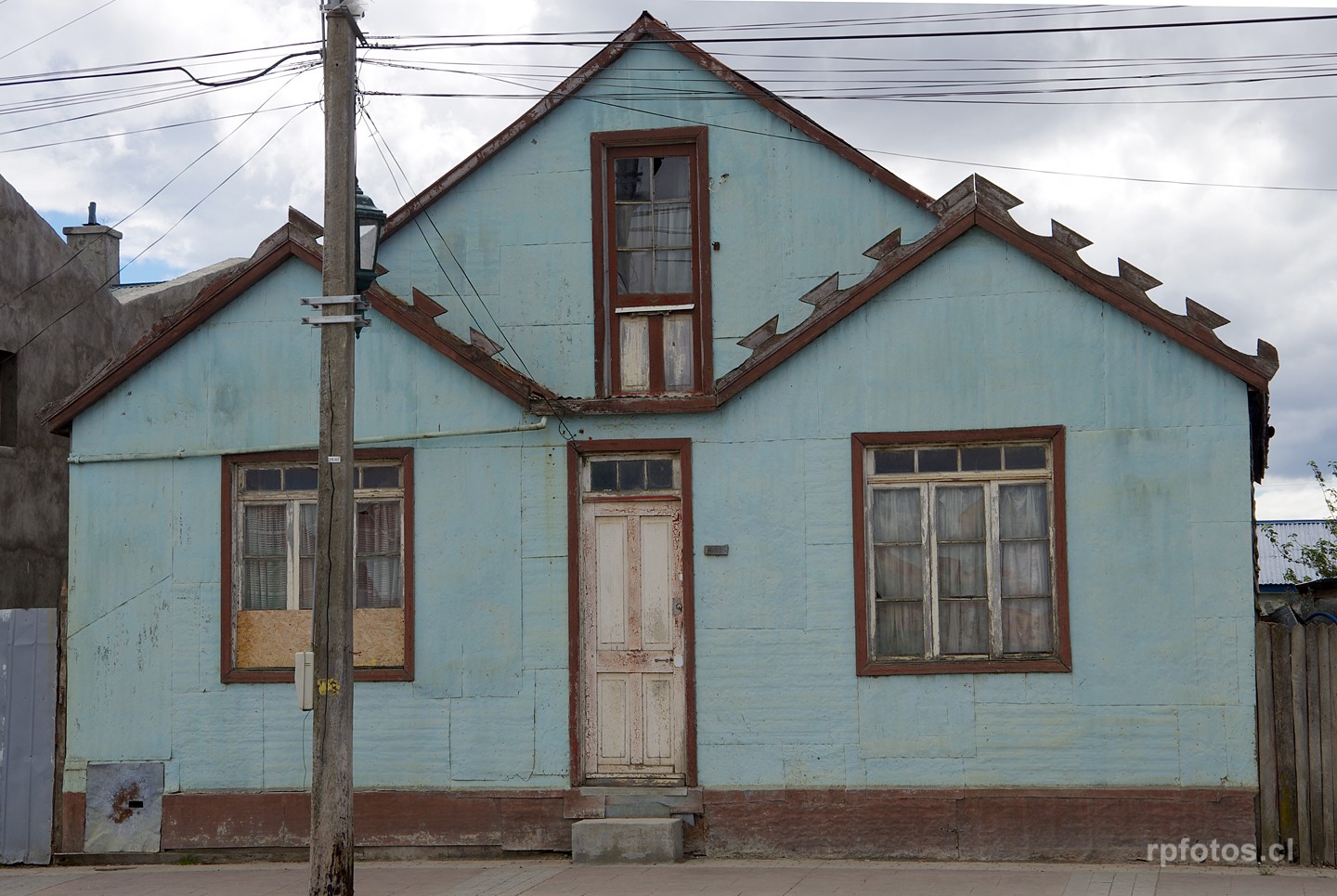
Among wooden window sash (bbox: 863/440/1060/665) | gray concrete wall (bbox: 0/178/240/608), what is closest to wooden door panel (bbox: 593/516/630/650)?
wooden window sash (bbox: 863/440/1060/665)

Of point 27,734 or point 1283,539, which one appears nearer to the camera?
point 27,734

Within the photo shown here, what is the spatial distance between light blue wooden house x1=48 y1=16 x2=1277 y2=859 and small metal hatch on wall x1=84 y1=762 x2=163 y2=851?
0.10 feet

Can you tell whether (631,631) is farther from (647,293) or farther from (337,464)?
(337,464)

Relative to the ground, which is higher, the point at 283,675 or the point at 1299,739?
the point at 283,675

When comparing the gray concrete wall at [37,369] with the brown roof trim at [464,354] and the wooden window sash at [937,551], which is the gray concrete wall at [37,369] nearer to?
the brown roof trim at [464,354]

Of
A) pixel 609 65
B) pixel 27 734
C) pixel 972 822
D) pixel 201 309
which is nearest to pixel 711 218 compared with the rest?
pixel 609 65

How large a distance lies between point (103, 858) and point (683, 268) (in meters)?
6.86

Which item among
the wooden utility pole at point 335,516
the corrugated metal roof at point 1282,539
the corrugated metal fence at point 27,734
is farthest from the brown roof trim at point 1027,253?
the corrugated metal roof at point 1282,539

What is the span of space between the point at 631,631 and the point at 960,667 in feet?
8.54

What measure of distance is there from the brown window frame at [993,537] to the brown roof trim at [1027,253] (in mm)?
944

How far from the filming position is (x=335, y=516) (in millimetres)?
9250

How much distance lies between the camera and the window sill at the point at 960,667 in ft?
35.7

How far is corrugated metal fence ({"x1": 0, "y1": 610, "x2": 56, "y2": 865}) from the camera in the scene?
39.4 ft

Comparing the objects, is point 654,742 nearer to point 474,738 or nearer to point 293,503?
point 474,738
